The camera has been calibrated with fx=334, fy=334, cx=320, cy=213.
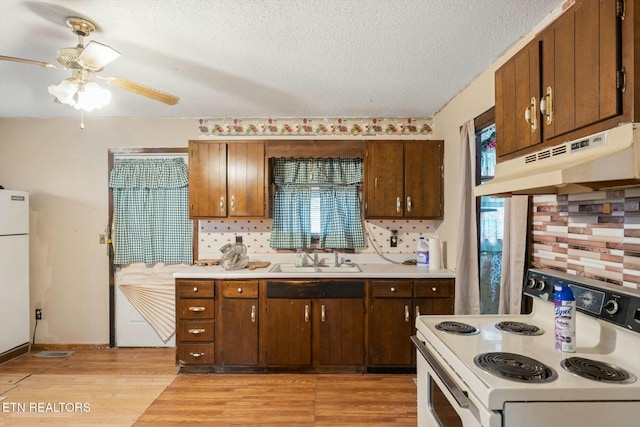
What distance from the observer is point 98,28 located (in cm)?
183

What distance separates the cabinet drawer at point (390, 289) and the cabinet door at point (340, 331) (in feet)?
0.54

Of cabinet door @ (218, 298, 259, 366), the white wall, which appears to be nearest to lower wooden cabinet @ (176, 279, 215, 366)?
cabinet door @ (218, 298, 259, 366)

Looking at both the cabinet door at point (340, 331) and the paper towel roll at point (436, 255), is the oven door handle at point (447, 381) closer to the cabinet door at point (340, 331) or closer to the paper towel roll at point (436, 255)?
the cabinet door at point (340, 331)

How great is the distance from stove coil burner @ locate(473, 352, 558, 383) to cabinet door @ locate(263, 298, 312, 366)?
73.2 inches

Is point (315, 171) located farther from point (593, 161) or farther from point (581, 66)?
point (593, 161)

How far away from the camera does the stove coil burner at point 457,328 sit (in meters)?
1.52

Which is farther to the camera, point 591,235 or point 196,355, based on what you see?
point 196,355

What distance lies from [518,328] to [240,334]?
2.19 meters

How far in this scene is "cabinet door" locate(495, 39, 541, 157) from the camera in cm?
142

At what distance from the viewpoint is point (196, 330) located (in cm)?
293

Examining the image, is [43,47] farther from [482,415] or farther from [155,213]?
[482,415]

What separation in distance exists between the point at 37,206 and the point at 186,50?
9.03 ft

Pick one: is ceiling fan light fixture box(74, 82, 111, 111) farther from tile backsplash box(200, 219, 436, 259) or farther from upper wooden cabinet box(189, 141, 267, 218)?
tile backsplash box(200, 219, 436, 259)

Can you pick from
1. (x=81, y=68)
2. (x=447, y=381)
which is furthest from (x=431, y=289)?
(x=81, y=68)
